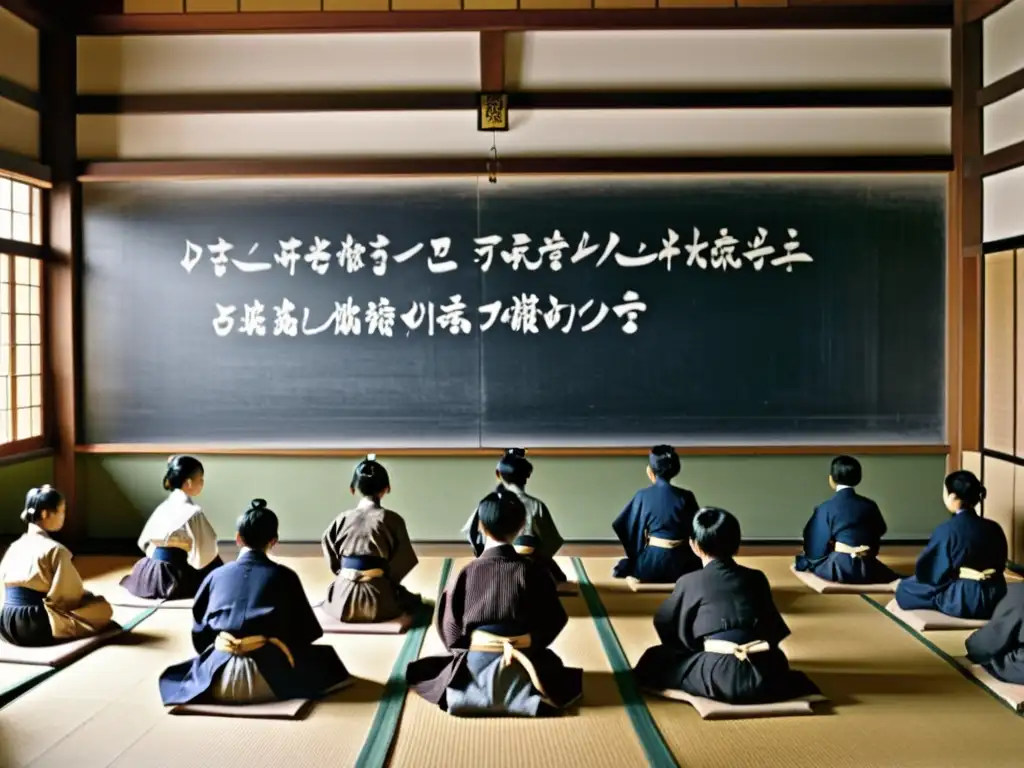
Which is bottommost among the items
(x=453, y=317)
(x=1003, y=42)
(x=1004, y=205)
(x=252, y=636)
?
(x=252, y=636)

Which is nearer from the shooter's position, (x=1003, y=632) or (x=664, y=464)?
(x=1003, y=632)

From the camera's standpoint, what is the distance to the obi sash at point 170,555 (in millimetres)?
5551

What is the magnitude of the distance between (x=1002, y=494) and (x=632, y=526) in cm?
260

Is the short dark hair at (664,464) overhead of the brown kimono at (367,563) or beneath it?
overhead

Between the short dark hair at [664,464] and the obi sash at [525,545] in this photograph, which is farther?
the short dark hair at [664,464]

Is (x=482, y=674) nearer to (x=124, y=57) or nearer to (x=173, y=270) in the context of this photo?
(x=173, y=270)

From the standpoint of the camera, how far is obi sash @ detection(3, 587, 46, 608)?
453 centimetres

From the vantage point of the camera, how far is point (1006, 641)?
13.6ft

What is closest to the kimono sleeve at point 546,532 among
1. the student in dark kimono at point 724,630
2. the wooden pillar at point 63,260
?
the student in dark kimono at point 724,630

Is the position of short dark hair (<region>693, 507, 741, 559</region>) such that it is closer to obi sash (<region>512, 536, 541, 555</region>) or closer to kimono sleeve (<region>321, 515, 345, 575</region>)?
obi sash (<region>512, 536, 541, 555</region>)

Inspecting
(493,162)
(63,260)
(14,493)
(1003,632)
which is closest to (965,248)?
(493,162)

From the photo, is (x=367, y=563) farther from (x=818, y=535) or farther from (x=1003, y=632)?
(x=1003, y=632)

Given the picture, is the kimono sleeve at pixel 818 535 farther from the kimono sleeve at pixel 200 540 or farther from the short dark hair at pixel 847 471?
the kimono sleeve at pixel 200 540

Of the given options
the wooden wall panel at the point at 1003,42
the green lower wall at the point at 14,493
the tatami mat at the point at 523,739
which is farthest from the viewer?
the green lower wall at the point at 14,493
